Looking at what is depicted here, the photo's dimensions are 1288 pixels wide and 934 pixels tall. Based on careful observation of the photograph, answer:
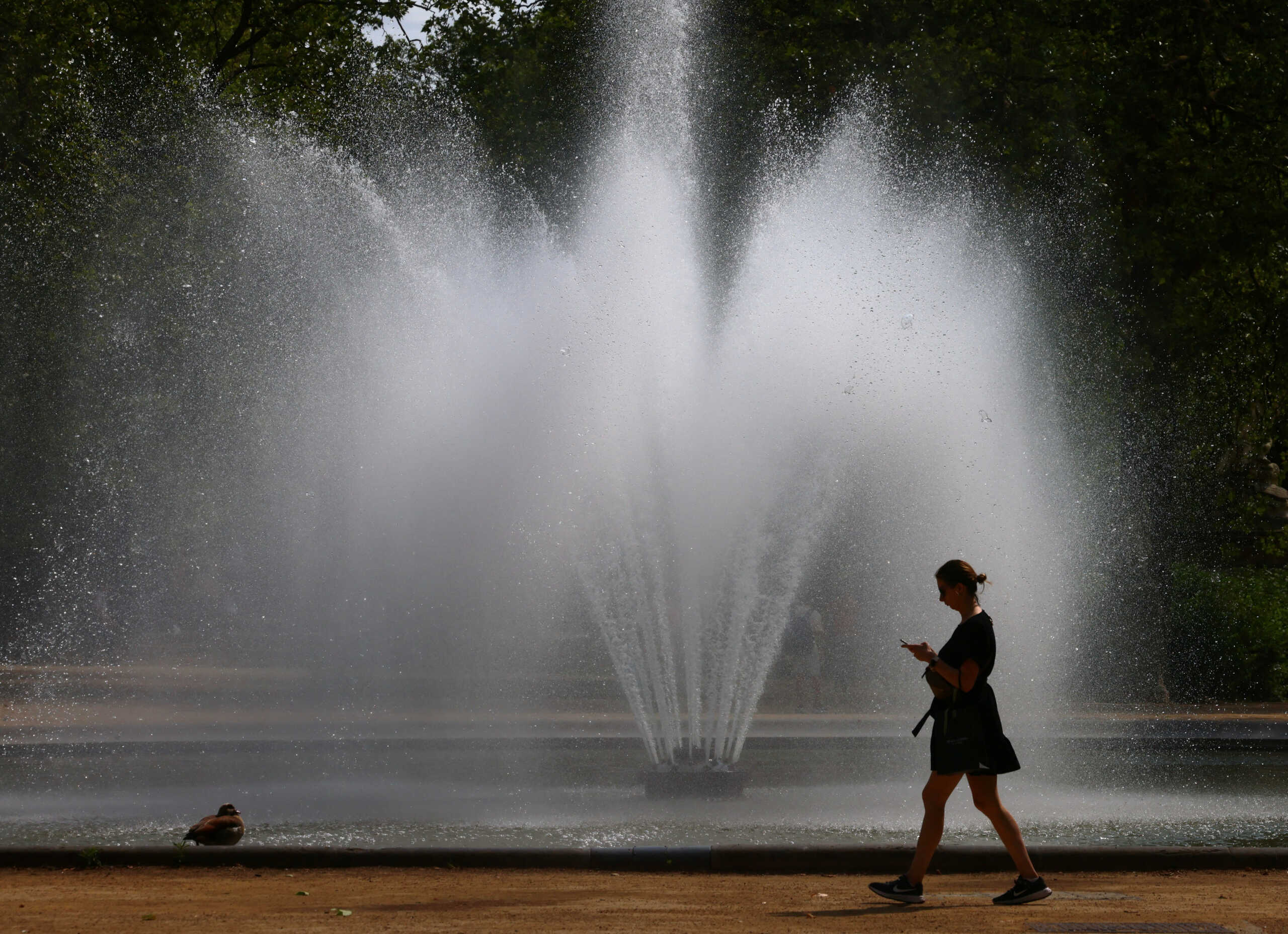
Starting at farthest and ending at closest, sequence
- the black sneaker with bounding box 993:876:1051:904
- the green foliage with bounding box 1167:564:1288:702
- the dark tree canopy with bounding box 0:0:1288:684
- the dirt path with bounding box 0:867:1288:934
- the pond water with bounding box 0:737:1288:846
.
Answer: the dark tree canopy with bounding box 0:0:1288:684
the green foliage with bounding box 1167:564:1288:702
the pond water with bounding box 0:737:1288:846
the black sneaker with bounding box 993:876:1051:904
the dirt path with bounding box 0:867:1288:934

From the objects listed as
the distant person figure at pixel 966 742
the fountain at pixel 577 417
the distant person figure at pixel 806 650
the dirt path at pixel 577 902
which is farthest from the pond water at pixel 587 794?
the distant person figure at pixel 806 650

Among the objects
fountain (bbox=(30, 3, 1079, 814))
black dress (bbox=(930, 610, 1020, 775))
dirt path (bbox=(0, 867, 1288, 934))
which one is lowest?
dirt path (bbox=(0, 867, 1288, 934))

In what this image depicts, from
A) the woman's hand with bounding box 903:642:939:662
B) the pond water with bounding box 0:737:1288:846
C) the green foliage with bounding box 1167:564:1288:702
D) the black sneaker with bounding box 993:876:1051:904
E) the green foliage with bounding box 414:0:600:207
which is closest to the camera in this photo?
the woman's hand with bounding box 903:642:939:662

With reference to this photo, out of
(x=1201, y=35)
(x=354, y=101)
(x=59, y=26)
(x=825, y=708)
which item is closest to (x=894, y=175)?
(x=1201, y=35)

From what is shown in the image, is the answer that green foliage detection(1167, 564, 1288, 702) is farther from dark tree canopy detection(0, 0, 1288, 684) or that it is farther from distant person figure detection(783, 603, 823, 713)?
Result: distant person figure detection(783, 603, 823, 713)

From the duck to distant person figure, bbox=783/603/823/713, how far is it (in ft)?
37.7

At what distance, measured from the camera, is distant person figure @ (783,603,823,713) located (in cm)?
1912

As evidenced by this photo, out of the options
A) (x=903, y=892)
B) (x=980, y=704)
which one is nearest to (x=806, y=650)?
(x=903, y=892)

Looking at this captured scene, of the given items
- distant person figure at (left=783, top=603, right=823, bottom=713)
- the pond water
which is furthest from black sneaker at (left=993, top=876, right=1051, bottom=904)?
distant person figure at (left=783, top=603, right=823, bottom=713)

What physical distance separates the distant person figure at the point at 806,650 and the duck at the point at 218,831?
11.5 meters

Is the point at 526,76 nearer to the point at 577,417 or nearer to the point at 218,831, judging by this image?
the point at 577,417

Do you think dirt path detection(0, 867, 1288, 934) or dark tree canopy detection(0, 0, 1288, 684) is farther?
dark tree canopy detection(0, 0, 1288, 684)

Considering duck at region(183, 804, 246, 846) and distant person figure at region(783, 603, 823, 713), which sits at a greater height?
distant person figure at region(783, 603, 823, 713)

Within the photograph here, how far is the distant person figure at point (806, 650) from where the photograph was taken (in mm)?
19125
